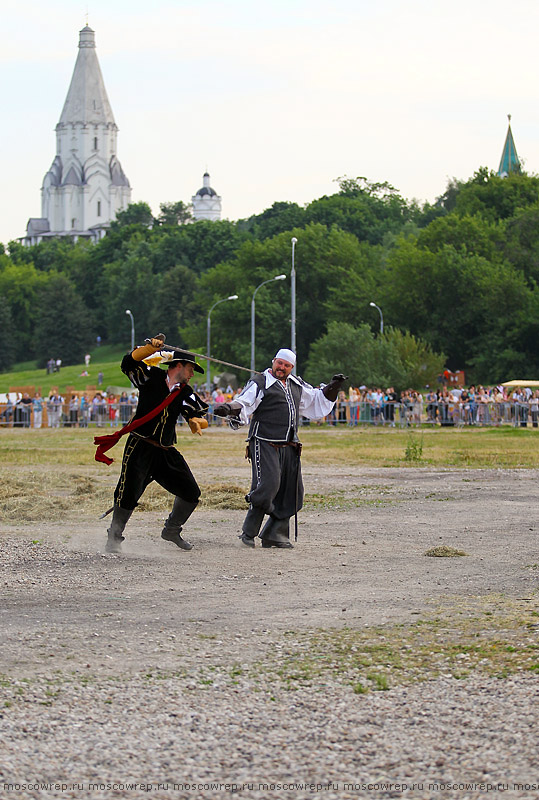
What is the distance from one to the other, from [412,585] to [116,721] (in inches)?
170

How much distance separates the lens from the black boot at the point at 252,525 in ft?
40.9

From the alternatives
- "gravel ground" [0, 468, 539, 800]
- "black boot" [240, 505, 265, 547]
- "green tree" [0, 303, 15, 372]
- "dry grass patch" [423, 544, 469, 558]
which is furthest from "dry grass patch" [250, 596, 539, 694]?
"green tree" [0, 303, 15, 372]

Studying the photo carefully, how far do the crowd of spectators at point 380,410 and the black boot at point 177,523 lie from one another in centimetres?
3113

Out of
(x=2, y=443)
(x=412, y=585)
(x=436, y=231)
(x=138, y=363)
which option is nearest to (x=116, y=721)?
(x=412, y=585)

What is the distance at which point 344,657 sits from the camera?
7074 millimetres

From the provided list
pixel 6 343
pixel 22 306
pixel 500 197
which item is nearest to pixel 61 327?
pixel 6 343

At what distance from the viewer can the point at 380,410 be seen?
4600 centimetres

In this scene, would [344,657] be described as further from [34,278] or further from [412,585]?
[34,278]

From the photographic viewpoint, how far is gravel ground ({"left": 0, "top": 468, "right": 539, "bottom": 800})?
5.03m

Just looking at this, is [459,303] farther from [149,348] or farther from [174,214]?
[174,214]

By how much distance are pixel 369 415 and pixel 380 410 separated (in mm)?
477

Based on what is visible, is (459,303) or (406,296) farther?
(406,296)

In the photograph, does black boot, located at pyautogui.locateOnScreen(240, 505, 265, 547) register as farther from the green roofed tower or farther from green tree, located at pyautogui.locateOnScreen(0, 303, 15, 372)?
the green roofed tower

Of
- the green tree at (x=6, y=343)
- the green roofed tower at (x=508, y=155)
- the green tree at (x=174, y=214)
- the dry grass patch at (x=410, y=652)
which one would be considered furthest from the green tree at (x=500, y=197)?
the green tree at (x=174, y=214)
